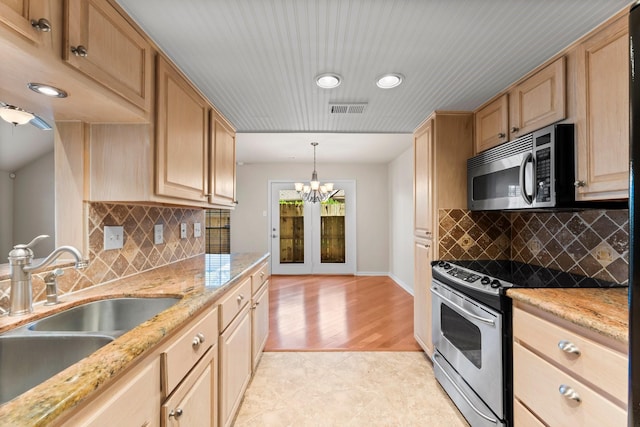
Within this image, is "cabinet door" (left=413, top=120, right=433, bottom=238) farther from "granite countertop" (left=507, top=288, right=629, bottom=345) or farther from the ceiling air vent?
"granite countertop" (left=507, top=288, right=629, bottom=345)

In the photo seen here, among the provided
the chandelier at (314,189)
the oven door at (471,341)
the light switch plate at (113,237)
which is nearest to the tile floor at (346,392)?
the oven door at (471,341)

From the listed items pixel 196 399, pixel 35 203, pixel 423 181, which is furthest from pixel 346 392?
pixel 35 203

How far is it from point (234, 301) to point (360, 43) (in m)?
1.58

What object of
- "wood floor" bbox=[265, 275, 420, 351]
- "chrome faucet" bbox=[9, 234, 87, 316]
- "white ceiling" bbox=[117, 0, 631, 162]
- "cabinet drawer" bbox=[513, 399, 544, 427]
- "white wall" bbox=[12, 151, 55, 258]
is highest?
Result: "white ceiling" bbox=[117, 0, 631, 162]

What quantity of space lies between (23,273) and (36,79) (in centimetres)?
69

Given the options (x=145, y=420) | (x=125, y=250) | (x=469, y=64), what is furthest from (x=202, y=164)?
(x=469, y=64)

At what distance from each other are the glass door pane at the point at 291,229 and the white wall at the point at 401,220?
1.85 m

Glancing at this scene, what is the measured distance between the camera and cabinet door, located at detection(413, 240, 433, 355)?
2541 millimetres

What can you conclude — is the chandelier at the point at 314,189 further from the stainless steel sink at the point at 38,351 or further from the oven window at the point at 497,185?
the stainless steel sink at the point at 38,351

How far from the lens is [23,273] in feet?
3.51

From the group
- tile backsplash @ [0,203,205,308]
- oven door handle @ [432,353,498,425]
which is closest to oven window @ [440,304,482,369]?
oven door handle @ [432,353,498,425]

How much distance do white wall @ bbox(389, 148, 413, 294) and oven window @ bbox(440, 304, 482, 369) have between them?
2.59m

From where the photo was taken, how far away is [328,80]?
1890mm

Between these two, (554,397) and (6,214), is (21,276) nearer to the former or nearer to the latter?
(6,214)
